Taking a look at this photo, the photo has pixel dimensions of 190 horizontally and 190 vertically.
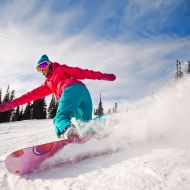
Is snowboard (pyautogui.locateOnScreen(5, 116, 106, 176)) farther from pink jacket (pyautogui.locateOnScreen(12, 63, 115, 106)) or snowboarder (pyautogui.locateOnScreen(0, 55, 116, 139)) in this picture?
pink jacket (pyautogui.locateOnScreen(12, 63, 115, 106))

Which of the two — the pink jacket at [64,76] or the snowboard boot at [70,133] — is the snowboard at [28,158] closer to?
the snowboard boot at [70,133]

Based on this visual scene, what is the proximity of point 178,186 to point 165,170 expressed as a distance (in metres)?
0.39

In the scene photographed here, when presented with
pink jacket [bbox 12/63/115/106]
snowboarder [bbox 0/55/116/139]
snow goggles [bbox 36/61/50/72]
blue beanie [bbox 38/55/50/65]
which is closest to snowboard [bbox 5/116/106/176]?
snowboarder [bbox 0/55/116/139]

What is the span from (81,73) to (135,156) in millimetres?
2297

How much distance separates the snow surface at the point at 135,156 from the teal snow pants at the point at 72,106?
619 millimetres

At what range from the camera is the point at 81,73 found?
4875 mm

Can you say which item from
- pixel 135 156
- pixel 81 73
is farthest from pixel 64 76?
pixel 135 156

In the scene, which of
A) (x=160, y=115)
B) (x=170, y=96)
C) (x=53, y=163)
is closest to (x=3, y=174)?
(x=53, y=163)

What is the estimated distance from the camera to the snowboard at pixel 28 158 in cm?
287

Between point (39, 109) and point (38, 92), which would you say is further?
point (39, 109)

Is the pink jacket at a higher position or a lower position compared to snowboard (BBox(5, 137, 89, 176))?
higher

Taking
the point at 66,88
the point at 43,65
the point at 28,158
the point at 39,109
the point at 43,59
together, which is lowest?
the point at 28,158

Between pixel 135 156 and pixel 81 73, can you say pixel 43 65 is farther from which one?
pixel 135 156

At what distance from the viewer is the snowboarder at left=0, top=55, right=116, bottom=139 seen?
174 inches
